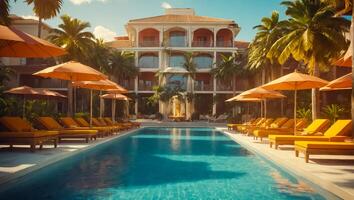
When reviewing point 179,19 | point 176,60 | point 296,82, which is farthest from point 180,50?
point 296,82

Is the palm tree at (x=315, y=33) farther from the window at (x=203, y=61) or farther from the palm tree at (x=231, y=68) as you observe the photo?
the window at (x=203, y=61)

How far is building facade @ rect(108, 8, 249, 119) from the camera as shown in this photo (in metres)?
48.2

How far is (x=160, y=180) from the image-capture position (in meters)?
7.54

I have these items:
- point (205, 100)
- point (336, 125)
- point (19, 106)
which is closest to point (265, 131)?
point (336, 125)

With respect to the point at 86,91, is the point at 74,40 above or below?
above

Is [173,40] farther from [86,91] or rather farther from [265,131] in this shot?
[265,131]

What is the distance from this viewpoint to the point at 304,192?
6562mm

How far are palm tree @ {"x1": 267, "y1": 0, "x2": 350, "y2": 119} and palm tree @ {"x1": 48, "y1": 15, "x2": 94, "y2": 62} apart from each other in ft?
50.4

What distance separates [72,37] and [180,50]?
23523 millimetres

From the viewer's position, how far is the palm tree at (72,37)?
2667 centimetres

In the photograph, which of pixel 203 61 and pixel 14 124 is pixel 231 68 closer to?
pixel 203 61

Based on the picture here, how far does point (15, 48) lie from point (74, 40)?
18868mm

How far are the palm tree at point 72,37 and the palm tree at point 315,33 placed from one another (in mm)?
15351

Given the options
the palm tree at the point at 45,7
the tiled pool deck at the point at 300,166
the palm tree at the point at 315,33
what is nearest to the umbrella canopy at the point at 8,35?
the tiled pool deck at the point at 300,166
